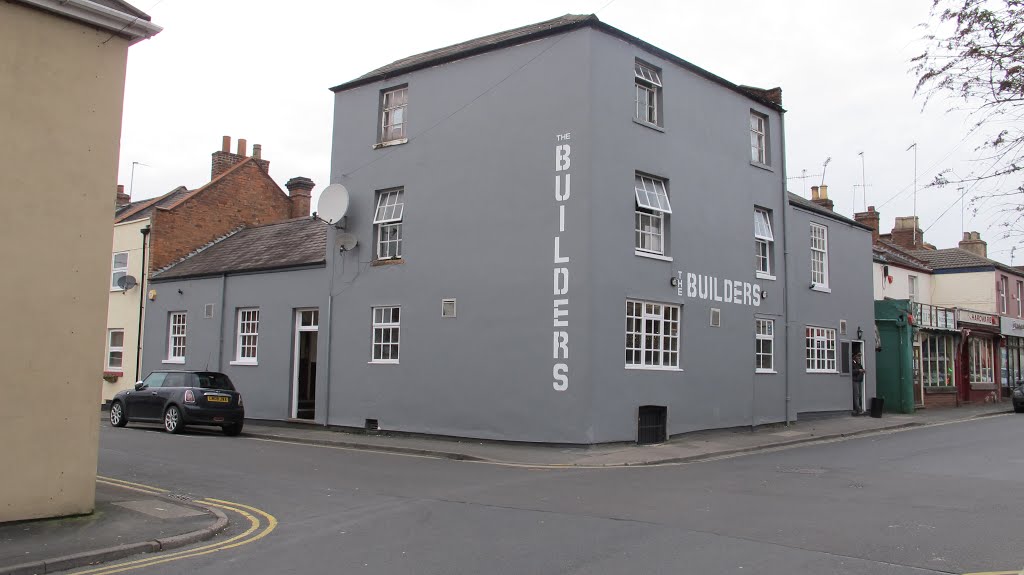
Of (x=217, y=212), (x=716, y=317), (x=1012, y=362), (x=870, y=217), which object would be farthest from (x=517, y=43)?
(x=1012, y=362)

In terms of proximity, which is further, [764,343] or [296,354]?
[296,354]

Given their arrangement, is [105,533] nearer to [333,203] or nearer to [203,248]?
[333,203]

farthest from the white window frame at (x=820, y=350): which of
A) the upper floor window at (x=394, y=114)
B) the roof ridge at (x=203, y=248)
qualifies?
the roof ridge at (x=203, y=248)

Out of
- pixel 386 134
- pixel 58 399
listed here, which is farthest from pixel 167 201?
pixel 58 399

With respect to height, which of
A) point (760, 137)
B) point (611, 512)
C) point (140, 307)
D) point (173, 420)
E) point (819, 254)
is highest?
point (760, 137)

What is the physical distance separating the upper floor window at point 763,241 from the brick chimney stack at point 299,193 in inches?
734

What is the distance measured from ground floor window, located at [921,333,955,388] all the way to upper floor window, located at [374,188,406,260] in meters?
21.8

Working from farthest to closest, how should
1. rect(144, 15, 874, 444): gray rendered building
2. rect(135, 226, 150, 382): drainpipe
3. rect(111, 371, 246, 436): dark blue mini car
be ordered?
1. rect(135, 226, 150, 382): drainpipe
2. rect(111, 371, 246, 436): dark blue mini car
3. rect(144, 15, 874, 444): gray rendered building

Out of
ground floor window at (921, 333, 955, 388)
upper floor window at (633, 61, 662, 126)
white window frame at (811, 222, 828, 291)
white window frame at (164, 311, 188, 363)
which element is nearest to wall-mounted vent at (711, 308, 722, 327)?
upper floor window at (633, 61, 662, 126)

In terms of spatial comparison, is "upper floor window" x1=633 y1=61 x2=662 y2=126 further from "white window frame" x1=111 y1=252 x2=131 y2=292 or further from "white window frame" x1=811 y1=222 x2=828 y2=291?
"white window frame" x1=111 y1=252 x2=131 y2=292

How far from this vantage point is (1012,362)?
37844 mm

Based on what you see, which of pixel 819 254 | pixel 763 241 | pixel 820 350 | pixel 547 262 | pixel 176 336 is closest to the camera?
pixel 547 262

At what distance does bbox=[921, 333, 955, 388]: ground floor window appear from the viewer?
3016 cm

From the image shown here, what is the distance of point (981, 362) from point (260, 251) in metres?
31.5
